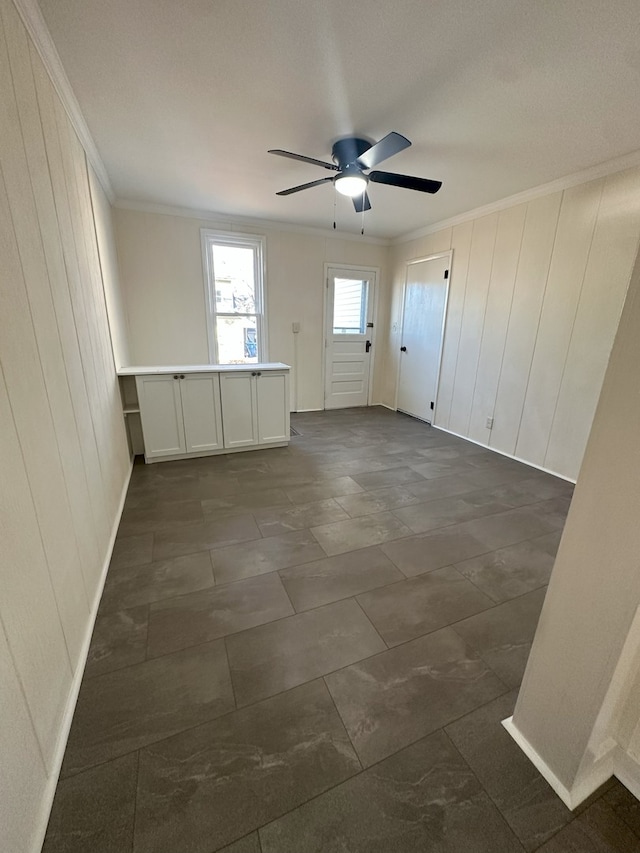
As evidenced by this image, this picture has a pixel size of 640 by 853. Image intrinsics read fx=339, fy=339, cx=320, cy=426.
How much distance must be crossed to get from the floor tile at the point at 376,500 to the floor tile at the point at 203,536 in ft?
2.40

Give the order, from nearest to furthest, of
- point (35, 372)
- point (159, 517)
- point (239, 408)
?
point (35, 372) → point (159, 517) → point (239, 408)

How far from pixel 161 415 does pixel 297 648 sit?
8.37 feet

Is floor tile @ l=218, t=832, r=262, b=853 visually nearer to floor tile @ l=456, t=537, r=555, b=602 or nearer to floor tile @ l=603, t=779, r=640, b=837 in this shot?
floor tile @ l=603, t=779, r=640, b=837

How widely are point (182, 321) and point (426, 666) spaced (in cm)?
431

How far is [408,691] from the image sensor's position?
1.30m

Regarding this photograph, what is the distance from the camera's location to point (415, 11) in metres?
1.43

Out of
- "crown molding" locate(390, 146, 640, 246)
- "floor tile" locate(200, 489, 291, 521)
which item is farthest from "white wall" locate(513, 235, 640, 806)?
"crown molding" locate(390, 146, 640, 246)

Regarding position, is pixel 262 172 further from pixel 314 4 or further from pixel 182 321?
pixel 182 321

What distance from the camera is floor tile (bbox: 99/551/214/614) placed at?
1702mm

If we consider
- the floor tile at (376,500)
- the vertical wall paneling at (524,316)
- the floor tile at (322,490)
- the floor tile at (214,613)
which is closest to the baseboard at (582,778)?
the floor tile at (214,613)

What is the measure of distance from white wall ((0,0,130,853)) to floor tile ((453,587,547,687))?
156 cm

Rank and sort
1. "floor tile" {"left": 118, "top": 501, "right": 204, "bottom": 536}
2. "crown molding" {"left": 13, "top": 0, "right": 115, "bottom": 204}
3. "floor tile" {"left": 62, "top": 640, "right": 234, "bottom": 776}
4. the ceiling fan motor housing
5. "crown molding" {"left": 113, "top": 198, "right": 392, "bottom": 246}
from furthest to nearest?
"crown molding" {"left": 113, "top": 198, "right": 392, "bottom": 246}
the ceiling fan motor housing
"floor tile" {"left": 118, "top": 501, "right": 204, "bottom": 536}
"crown molding" {"left": 13, "top": 0, "right": 115, "bottom": 204}
"floor tile" {"left": 62, "top": 640, "right": 234, "bottom": 776}

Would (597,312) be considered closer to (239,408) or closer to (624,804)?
(624,804)

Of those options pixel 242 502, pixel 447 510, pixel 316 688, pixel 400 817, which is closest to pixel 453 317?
pixel 447 510
